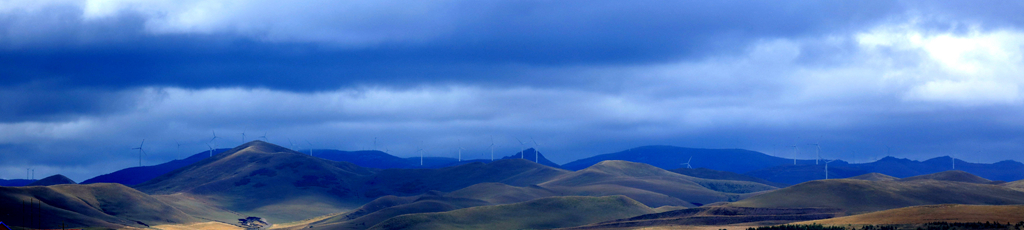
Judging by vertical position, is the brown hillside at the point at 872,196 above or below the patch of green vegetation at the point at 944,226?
above

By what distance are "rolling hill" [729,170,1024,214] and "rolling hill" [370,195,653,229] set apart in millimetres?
28910

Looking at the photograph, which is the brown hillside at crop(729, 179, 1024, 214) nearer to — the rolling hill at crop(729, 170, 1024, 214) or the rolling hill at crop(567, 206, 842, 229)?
the rolling hill at crop(729, 170, 1024, 214)

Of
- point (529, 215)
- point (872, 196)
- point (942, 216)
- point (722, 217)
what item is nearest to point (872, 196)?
point (872, 196)

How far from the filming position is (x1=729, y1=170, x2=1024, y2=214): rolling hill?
169 m

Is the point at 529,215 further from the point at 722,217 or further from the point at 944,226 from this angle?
the point at 944,226

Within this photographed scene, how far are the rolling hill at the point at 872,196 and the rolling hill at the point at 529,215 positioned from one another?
2891 centimetres

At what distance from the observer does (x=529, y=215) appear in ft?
583

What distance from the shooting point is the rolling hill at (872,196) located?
169 metres

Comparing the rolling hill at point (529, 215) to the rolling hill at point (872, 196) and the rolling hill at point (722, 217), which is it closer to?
the rolling hill at point (722, 217)

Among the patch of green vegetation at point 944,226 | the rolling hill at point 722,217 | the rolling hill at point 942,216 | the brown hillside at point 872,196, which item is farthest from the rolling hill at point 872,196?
the patch of green vegetation at point 944,226

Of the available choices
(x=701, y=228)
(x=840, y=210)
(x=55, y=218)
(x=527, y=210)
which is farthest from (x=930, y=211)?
(x=55, y=218)

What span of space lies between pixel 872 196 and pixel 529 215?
71.3 metres

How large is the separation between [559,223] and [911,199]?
7491 cm

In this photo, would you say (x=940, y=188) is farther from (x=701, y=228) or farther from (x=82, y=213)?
(x=82, y=213)
